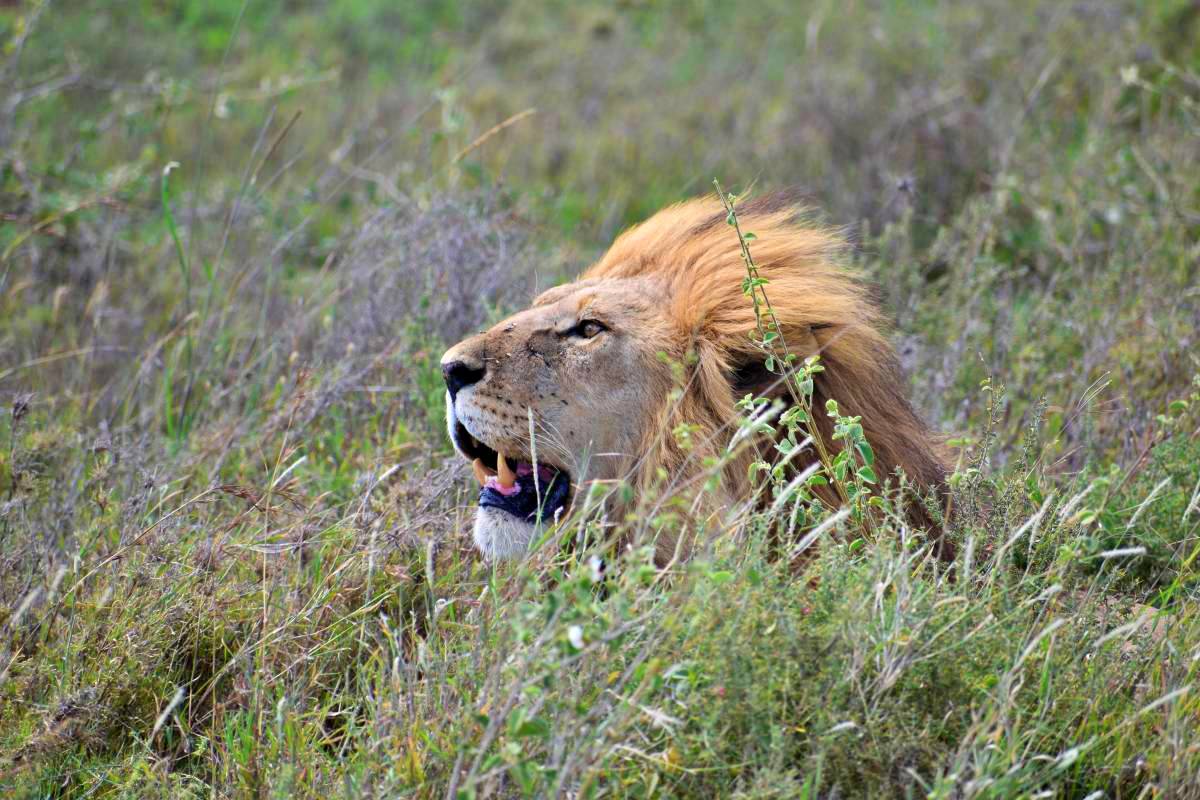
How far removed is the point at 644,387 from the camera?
3.03 metres

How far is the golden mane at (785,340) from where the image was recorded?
2936mm

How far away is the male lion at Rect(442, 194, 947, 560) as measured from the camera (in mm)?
2957

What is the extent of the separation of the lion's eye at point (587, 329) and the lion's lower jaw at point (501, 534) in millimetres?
490

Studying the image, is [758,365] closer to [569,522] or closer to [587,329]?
[587,329]

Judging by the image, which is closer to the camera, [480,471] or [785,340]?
[785,340]

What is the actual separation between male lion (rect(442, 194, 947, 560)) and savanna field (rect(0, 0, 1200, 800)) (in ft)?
0.61

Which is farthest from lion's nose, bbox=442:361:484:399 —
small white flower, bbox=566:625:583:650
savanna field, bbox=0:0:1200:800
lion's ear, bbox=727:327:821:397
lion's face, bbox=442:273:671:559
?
small white flower, bbox=566:625:583:650

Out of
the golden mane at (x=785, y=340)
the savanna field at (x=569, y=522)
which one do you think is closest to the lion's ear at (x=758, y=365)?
the golden mane at (x=785, y=340)

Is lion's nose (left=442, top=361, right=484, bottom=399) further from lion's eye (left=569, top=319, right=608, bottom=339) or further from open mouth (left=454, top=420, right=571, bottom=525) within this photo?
lion's eye (left=569, top=319, right=608, bottom=339)

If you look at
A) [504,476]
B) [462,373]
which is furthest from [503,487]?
[462,373]

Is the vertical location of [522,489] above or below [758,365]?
below

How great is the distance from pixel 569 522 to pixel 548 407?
68cm

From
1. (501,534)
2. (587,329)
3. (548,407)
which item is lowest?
(501,534)

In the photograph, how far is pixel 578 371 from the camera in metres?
3.06
